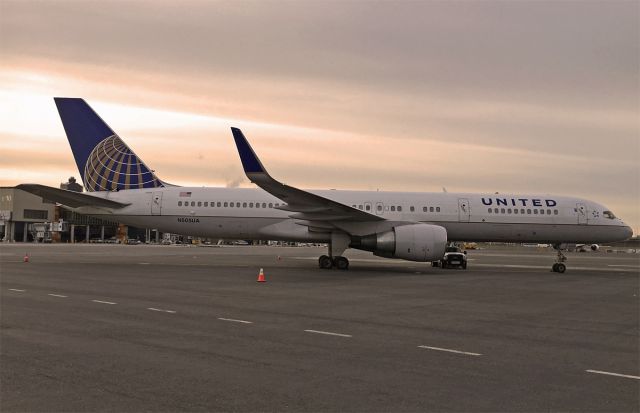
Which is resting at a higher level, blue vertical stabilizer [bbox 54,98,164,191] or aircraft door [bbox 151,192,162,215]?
blue vertical stabilizer [bbox 54,98,164,191]

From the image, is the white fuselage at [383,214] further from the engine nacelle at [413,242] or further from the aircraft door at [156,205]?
the engine nacelle at [413,242]

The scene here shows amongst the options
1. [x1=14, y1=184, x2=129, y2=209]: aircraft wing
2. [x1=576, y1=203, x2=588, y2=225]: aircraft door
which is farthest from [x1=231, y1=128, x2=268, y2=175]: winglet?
[x1=576, y1=203, x2=588, y2=225]: aircraft door

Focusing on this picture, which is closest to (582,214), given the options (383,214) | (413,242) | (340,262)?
(383,214)

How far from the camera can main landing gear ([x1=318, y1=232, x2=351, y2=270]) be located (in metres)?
23.9

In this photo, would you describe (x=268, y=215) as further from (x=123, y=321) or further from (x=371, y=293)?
(x=123, y=321)

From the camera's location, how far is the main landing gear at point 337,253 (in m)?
23.9

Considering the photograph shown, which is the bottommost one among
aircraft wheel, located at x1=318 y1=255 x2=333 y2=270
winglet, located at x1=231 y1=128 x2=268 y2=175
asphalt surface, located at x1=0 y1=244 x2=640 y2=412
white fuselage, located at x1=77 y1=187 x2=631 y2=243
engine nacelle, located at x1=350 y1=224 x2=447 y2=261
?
asphalt surface, located at x1=0 y1=244 x2=640 y2=412

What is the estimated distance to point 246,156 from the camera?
20547 mm

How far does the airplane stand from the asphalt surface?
10.8 m

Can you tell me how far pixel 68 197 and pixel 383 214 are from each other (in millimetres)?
A: 14432

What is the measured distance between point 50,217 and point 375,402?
99347 mm

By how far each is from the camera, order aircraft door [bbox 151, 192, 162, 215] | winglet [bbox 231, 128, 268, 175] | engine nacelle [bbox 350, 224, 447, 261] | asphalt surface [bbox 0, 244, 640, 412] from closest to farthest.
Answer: asphalt surface [bbox 0, 244, 640, 412] < winglet [bbox 231, 128, 268, 175] < engine nacelle [bbox 350, 224, 447, 261] < aircraft door [bbox 151, 192, 162, 215]

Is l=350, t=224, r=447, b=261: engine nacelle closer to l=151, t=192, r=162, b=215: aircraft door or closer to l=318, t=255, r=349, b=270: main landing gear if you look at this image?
l=318, t=255, r=349, b=270: main landing gear

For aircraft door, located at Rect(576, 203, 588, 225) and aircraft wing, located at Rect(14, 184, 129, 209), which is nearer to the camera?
aircraft wing, located at Rect(14, 184, 129, 209)
